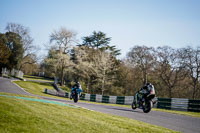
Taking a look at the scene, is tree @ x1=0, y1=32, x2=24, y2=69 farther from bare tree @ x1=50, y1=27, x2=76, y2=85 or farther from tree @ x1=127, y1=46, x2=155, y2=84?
tree @ x1=127, y1=46, x2=155, y2=84

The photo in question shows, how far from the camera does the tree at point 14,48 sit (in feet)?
175

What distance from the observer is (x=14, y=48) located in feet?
179

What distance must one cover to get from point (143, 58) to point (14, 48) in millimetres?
35053

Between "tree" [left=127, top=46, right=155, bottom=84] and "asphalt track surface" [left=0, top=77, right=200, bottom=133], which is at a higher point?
"tree" [left=127, top=46, right=155, bottom=84]

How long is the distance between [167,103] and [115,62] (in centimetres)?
3565

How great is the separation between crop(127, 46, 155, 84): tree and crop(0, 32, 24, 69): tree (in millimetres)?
29621

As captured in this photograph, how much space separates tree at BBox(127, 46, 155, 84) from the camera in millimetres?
42875

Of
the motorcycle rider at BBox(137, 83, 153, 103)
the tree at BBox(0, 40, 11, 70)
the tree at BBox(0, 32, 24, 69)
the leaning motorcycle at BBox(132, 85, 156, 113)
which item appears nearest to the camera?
the leaning motorcycle at BBox(132, 85, 156, 113)

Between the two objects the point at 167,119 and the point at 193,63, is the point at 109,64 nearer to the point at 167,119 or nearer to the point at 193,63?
the point at 193,63

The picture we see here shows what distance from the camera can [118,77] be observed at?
52.8 m

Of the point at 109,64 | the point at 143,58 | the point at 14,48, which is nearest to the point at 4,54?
the point at 14,48

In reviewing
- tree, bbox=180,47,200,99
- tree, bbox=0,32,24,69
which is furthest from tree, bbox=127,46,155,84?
tree, bbox=0,32,24,69

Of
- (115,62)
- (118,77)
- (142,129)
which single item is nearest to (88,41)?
(115,62)

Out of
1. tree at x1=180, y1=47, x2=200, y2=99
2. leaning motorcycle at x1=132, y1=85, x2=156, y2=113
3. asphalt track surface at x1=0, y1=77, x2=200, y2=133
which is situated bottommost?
asphalt track surface at x1=0, y1=77, x2=200, y2=133
